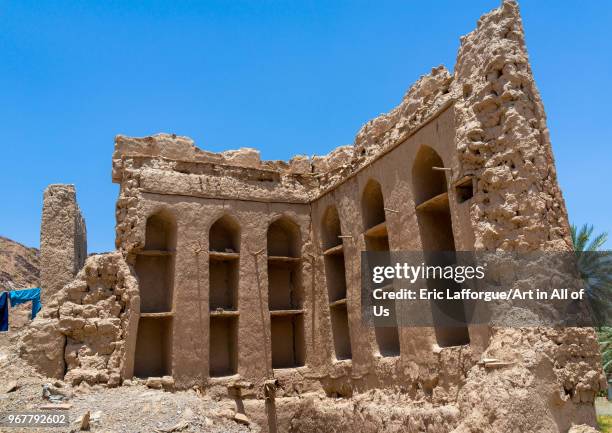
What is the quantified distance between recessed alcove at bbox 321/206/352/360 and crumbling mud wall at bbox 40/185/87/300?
6659 mm

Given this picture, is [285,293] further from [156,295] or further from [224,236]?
[156,295]

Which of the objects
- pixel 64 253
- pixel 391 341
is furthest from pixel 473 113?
pixel 64 253

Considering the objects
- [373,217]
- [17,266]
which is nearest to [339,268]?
[373,217]

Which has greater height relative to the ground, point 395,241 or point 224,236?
point 224,236

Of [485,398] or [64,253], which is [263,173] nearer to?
[64,253]

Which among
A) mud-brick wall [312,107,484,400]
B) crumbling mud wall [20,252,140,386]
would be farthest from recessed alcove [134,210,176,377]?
mud-brick wall [312,107,484,400]

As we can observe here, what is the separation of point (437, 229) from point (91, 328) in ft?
22.7

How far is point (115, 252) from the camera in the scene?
40.2 ft

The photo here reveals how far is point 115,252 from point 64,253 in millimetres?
3439

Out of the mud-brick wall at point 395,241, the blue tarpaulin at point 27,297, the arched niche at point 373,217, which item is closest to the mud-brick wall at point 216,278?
the mud-brick wall at point 395,241

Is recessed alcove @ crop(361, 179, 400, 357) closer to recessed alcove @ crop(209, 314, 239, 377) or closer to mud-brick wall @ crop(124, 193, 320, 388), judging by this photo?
mud-brick wall @ crop(124, 193, 320, 388)

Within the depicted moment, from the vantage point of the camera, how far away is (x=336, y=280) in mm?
13430

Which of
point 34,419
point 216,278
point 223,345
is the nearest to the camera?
point 34,419

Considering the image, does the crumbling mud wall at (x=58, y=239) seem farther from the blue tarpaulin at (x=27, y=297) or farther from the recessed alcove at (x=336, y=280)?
the recessed alcove at (x=336, y=280)
